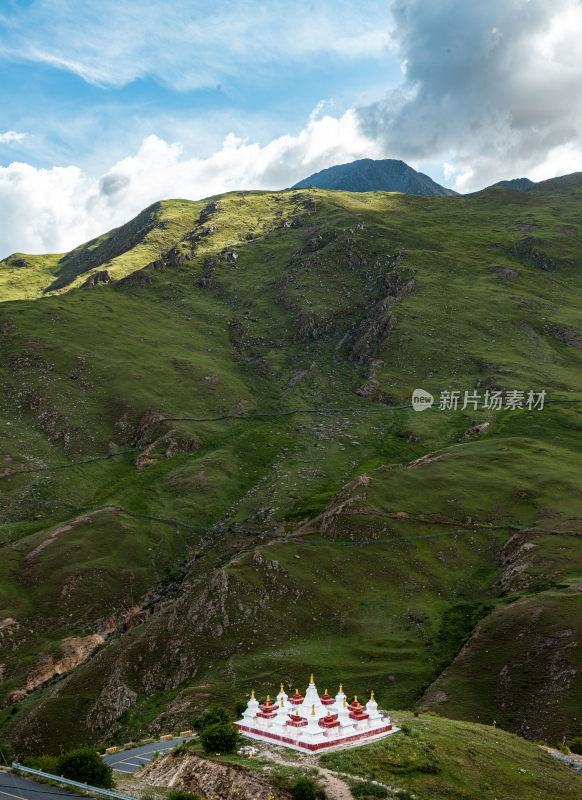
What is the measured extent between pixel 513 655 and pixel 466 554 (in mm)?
40838

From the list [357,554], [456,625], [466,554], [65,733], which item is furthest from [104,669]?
[466,554]

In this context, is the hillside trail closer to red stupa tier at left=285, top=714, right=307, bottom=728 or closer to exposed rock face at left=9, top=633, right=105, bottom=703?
red stupa tier at left=285, top=714, right=307, bottom=728

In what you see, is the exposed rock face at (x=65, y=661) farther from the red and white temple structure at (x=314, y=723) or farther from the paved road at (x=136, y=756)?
the red and white temple structure at (x=314, y=723)

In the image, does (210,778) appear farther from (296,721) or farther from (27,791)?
(27,791)

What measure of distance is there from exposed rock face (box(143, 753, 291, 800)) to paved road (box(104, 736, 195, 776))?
10.2m

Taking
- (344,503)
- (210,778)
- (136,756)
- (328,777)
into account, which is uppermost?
(344,503)

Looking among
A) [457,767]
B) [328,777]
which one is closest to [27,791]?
[328,777]

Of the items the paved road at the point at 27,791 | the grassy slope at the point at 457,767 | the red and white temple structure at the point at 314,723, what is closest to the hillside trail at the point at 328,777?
the grassy slope at the point at 457,767

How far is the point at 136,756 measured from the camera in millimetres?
94000

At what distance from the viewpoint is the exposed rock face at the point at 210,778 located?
211 ft

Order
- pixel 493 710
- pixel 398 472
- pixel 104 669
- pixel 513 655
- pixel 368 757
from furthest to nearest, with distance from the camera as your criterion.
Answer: pixel 398 472 < pixel 104 669 < pixel 513 655 < pixel 493 710 < pixel 368 757

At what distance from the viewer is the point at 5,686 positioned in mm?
133125

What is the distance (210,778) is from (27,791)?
1756 cm

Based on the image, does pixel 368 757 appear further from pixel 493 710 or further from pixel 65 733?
pixel 65 733
